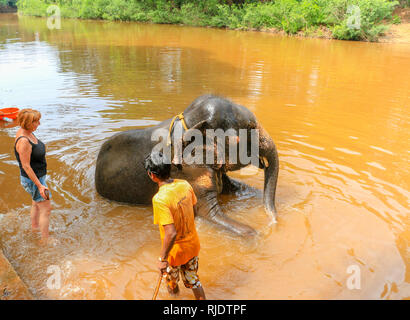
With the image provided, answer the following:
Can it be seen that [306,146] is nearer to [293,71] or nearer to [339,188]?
[339,188]

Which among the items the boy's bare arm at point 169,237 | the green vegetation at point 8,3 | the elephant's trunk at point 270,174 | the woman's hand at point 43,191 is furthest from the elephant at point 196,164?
the green vegetation at point 8,3

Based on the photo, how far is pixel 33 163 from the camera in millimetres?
3588

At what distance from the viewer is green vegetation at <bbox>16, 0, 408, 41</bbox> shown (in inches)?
910

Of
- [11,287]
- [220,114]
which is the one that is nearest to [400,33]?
[220,114]

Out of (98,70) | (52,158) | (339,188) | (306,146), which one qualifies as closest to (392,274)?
(339,188)

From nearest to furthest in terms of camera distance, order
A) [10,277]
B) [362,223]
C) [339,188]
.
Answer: [10,277]
[362,223]
[339,188]

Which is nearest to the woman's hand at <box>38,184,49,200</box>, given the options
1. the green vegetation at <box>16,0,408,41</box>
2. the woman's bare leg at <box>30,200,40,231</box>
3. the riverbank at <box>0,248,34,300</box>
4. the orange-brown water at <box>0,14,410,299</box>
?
the woman's bare leg at <box>30,200,40,231</box>

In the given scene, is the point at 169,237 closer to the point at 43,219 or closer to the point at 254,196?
the point at 43,219

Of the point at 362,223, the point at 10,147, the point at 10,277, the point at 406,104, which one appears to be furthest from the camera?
the point at 406,104

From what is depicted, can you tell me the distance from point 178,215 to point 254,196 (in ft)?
7.98

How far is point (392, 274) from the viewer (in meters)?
3.33

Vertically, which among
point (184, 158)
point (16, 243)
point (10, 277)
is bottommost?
point (16, 243)

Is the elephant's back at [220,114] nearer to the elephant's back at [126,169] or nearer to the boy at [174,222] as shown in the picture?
the elephant's back at [126,169]

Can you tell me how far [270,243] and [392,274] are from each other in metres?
1.22
